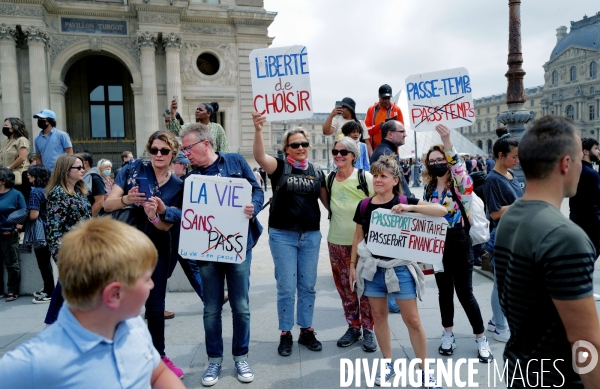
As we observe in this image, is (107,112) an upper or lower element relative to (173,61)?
lower

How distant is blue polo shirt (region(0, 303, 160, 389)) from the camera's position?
1.40 metres

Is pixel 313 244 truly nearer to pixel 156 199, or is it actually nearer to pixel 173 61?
pixel 156 199

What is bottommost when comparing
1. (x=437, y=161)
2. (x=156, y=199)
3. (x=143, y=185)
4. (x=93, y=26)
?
(x=156, y=199)

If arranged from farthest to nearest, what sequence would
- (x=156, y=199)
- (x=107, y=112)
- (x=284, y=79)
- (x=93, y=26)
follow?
(x=107, y=112) < (x=93, y=26) < (x=284, y=79) < (x=156, y=199)

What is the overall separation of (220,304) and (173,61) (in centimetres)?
2272

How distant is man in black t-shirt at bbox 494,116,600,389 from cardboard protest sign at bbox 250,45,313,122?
3.12 metres

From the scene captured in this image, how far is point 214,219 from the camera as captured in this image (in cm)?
395

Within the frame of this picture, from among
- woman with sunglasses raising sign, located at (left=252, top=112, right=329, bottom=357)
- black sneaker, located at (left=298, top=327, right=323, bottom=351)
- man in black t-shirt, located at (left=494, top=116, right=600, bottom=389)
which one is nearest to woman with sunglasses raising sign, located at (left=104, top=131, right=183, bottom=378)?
woman with sunglasses raising sign, located at (left=252, top=112, right=329, bottom=357)

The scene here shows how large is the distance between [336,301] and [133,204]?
3.40m

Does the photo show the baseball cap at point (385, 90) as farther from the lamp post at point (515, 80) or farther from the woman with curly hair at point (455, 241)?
the lamp post at point (515, 80)

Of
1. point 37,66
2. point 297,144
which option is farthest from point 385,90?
point 37,66

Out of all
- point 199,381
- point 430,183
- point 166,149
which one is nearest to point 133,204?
point 166,149

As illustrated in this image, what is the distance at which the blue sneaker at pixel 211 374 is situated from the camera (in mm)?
3809

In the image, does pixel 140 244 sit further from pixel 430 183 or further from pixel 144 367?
pixel 430 183
